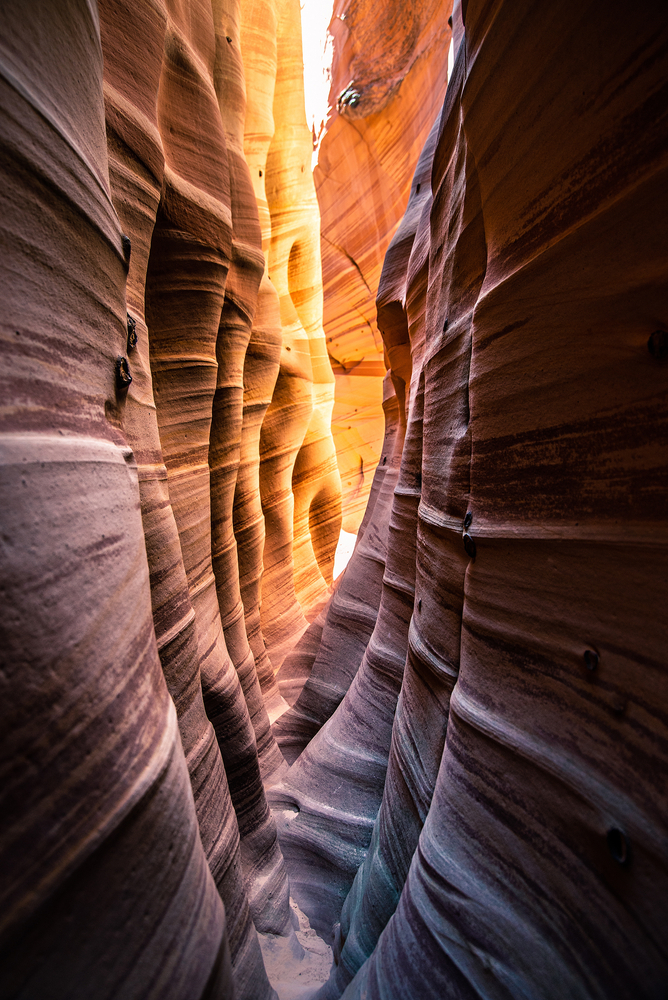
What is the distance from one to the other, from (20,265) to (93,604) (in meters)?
0.51

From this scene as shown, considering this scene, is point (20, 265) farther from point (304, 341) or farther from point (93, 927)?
point (304, 341)

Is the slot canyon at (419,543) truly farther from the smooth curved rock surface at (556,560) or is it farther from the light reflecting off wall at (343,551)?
the light reflecting off wall at (343,551)

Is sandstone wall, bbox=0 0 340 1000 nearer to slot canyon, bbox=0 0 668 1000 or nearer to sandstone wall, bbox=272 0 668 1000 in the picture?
slot canyon, bbox=0 0 668 1000

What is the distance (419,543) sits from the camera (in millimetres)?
1746

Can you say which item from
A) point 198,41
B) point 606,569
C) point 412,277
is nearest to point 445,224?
point 412,277

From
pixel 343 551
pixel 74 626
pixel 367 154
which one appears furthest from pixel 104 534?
pixel 367 154

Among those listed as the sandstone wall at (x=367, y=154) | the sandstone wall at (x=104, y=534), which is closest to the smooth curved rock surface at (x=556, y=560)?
the sandstone wall at (x=104, y=534)

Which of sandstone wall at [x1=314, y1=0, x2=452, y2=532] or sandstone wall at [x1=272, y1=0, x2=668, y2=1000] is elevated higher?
sandstone wall at [x1=314, y1=0, x2=452, y2=532]

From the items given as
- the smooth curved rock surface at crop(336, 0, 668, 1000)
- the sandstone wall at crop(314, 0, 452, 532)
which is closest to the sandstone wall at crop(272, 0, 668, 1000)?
the smooth curved rock surface at crop(336, 0, 668, 1000)

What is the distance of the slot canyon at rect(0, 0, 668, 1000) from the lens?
0.70 metres

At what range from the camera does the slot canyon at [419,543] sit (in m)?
0.70

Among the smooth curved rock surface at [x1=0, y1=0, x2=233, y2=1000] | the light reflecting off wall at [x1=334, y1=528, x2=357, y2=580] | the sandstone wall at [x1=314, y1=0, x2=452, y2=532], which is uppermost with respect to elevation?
the sandstone wall at [x1=314, y1=0, x2=452, y2=532]

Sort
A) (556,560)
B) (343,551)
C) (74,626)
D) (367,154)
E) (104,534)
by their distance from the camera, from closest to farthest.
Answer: (74,626) < (104,534) < (556,560) < (367,154) < (343,551)

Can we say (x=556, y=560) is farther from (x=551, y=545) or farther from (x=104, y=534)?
(x=104, y=534)
